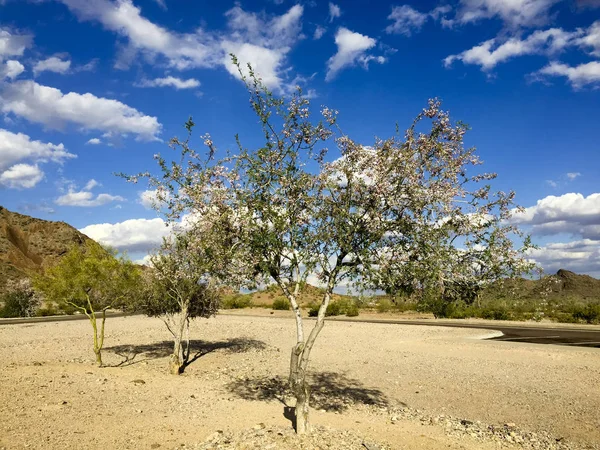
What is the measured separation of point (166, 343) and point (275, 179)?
22.0 meters

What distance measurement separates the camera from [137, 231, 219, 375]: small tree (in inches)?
748

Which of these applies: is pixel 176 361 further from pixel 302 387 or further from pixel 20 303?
pixel 20 303

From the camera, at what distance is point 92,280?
2036 cm

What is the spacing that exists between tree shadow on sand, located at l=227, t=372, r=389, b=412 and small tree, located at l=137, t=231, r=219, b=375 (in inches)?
150

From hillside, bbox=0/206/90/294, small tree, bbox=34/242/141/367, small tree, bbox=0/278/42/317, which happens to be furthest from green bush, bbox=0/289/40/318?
hillside, bbox=0/206/90/294

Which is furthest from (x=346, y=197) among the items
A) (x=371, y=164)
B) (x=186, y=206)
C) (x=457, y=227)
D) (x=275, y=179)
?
(x=186, y=206)

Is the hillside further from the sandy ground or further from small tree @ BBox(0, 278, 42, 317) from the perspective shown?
the sandy ground

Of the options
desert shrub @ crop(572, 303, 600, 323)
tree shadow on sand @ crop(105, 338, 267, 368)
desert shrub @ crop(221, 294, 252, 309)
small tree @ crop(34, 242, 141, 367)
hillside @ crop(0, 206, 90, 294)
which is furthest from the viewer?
hillside @ crop(0, 206, 90, 294)

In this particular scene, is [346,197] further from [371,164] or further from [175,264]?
[175,264]

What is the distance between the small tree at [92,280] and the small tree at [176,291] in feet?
3.90

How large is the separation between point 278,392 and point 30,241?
13327 cm

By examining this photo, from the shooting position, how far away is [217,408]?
1380 centimetres

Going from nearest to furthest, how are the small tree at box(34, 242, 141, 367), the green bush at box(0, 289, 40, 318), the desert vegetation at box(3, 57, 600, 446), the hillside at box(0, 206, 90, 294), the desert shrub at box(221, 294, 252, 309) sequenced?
the desert vegetation at box(3, 57, 600, 446), the small tree at box(34, 242, 141, 367), the green bush at box(0, 289, 40, 318), the desert shrub at box(221, 294, 252, 309), the hillside at box(0, 206, 90, 294)

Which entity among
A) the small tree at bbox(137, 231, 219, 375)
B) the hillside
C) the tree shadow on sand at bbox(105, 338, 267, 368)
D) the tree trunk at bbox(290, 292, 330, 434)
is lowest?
the tree shadow on sand at bbox(105, 338, 267, 368)
